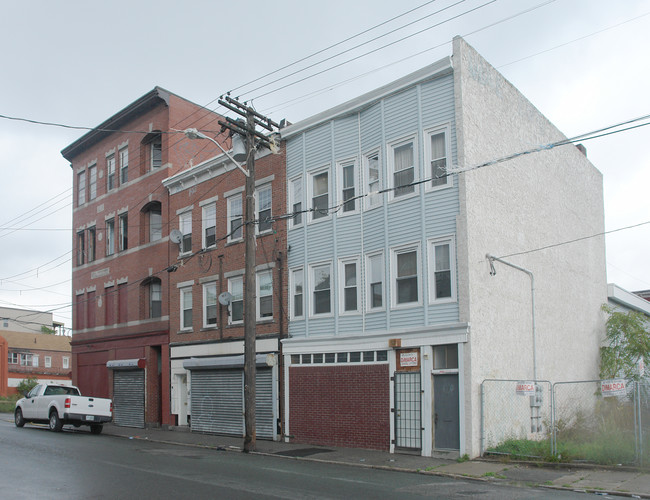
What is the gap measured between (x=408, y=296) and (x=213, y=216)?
34.6 ft

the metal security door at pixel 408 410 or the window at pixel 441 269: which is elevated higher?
the window at pixel 441 269

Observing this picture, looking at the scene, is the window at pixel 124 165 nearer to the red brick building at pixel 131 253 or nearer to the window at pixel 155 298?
the red brick building at pixel 131 253

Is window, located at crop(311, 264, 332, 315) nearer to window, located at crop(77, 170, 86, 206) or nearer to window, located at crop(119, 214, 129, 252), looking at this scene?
window, located at crop(119, 214, 129, 252)

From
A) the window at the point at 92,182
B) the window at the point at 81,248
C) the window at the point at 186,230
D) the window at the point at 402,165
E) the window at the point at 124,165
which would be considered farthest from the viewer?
the window at the point at 81,248

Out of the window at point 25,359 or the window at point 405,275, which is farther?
the window at point 25,359

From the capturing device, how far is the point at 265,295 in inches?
921

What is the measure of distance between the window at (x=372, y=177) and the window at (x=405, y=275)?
1.89 m

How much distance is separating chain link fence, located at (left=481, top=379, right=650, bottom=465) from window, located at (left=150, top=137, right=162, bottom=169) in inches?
758

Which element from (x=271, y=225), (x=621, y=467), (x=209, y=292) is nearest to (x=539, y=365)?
(x=621, y=467)

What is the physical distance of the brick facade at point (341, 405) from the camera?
61.7 feet

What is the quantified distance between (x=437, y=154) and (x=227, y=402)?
12318 mm

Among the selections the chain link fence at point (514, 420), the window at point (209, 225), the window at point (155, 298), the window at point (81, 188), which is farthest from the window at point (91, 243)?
the chain link fence at point (514, 420)

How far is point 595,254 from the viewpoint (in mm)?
26953

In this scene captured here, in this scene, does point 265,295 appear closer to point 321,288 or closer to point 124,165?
point 321,288
